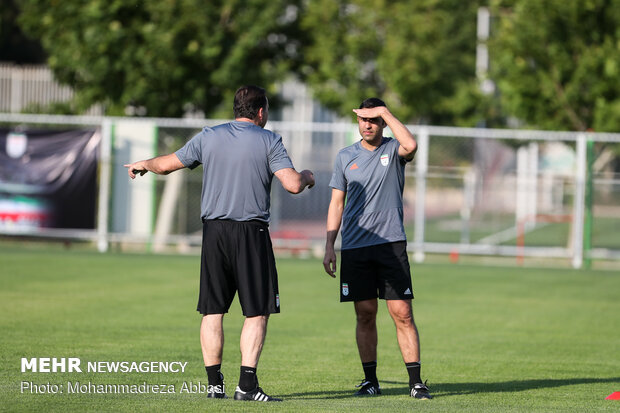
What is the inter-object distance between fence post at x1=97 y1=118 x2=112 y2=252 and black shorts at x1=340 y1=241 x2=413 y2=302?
Result: 14.2 metres

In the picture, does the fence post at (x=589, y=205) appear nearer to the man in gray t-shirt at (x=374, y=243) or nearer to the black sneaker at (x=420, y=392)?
the man in gray t-shirt at (x=374, y=243)

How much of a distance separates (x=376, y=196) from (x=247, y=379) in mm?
1704

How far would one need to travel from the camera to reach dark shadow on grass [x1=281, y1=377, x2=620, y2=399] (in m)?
7.30

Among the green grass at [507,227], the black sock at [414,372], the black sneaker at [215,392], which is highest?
the green grass at [507,227]

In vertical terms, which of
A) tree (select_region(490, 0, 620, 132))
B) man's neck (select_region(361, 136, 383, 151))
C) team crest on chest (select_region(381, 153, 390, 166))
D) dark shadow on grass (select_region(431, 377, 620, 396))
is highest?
tree (select_region(490, 0, 620, 132))

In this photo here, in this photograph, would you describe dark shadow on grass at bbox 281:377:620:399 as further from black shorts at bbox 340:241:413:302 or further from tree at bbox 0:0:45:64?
tree at bbox 0:0:45:64

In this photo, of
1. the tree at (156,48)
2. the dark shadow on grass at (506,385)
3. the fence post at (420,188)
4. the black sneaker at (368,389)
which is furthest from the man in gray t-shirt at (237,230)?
the tree at (156,48)

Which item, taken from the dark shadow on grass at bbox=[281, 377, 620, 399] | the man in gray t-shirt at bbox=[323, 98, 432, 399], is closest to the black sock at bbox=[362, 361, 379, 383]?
the man in gray t-shirt at bbox=[323, 98, 432, 399]

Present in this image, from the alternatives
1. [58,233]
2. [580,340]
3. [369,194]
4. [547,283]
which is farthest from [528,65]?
[369,194]

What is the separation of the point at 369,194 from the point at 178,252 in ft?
48.7

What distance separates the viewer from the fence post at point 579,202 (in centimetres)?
1988

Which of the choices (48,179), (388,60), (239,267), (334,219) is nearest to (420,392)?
(334,219)

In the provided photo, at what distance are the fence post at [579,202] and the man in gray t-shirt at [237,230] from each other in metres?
14.1

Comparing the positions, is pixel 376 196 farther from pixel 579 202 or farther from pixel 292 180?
pixel 579 202
